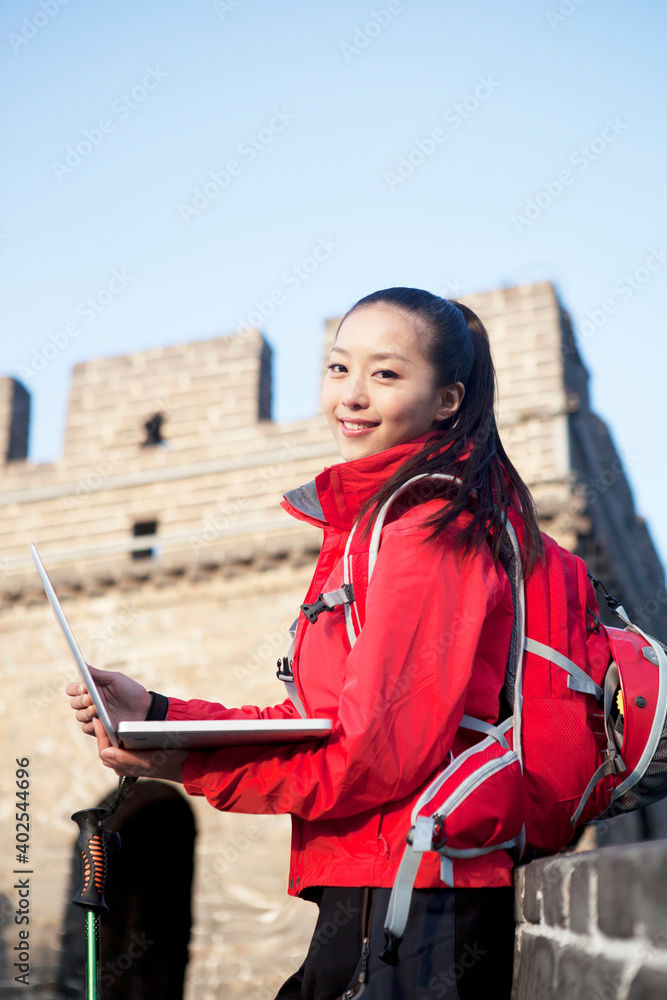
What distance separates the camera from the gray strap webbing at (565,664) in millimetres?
1929

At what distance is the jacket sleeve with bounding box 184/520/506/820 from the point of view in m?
1.70

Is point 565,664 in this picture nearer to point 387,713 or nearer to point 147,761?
point 387,713

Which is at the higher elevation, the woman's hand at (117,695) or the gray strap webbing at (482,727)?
the woman's hand at (117,695)

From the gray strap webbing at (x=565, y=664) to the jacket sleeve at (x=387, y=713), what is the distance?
0.49 feet

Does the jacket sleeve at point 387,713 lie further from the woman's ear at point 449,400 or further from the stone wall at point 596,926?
the woman's ear at point 449,400

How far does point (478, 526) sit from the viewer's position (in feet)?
6.39

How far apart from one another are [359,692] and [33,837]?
7.70 meters

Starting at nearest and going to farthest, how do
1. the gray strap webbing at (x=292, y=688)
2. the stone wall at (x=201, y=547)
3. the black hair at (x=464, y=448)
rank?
the black hair at (x=464, y=448) < the gray strap webbing at (x=292, y=688) < the stone wall at (x=201, y=547)

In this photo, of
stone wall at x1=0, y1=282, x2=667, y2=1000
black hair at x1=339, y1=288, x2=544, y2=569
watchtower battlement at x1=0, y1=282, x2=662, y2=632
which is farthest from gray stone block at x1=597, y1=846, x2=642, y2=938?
watchtower battlement at x1=0, y1=282, x2=662, y2=632

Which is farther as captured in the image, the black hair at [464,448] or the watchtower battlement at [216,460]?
the watchtower battlement at [216,460]

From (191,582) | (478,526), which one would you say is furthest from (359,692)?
(191,582)

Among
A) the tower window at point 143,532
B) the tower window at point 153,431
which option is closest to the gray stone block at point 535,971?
the tower window at point 143,532

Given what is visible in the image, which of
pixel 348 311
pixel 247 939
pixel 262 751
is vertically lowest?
pixel 247 939

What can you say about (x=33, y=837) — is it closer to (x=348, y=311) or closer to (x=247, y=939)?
(x=247, y=939)
